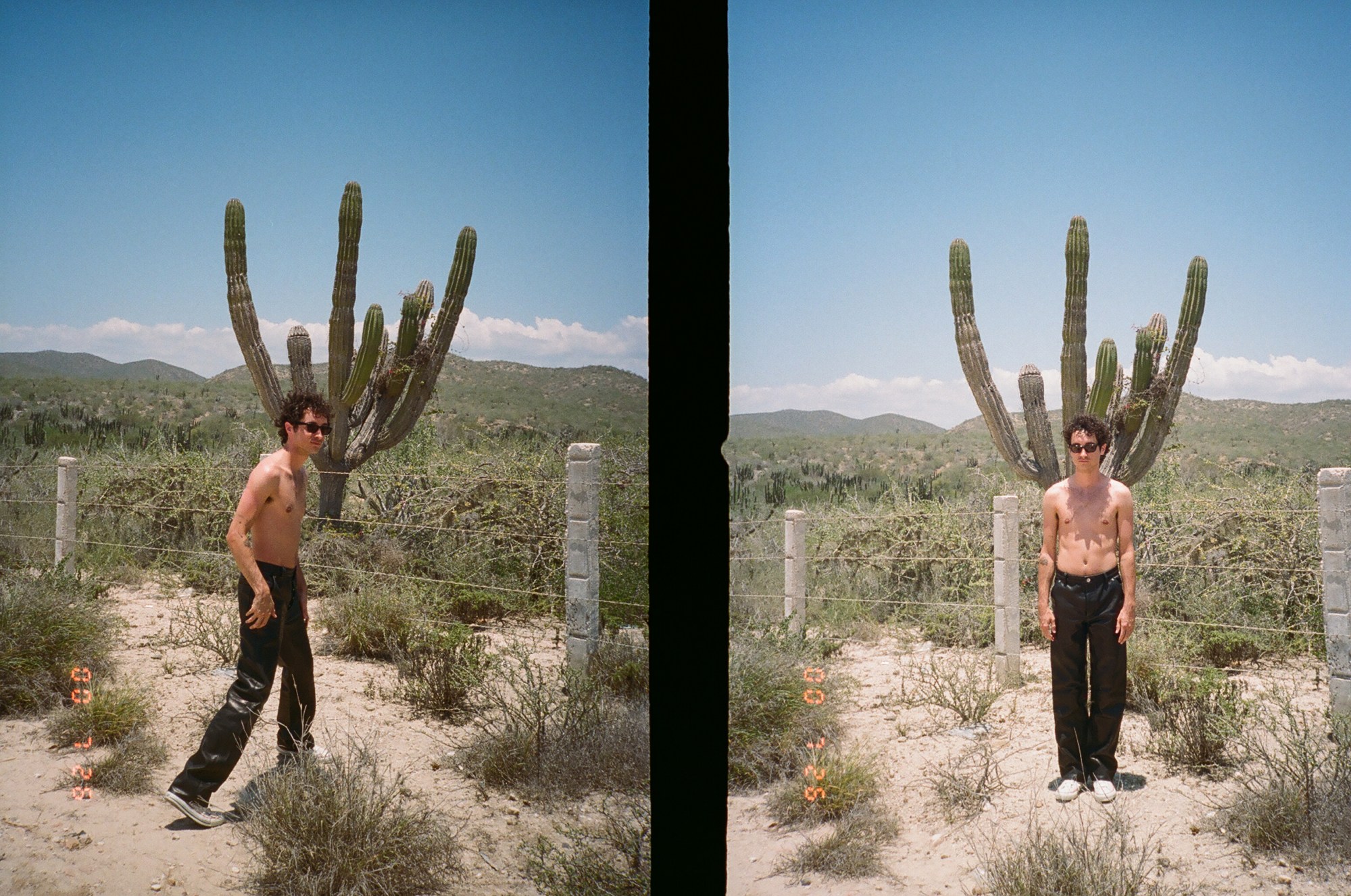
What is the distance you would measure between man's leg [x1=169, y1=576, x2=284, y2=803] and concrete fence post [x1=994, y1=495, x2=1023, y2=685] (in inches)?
84.7

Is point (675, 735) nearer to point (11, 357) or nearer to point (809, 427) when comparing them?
point (11, 357)

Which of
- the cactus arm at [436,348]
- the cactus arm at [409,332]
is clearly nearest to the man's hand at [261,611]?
the cactus arm at [436,348]

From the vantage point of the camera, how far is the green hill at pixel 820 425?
2.98 m

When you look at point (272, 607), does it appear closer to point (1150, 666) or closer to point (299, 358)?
point (299, 358)

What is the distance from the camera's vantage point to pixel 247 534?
185 centimetres

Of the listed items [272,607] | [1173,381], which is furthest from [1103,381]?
[272,607]

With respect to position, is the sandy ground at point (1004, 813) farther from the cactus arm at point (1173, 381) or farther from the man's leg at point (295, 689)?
the man's leg at point (295, 689)

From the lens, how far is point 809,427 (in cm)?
363

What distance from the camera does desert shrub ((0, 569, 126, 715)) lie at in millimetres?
1729

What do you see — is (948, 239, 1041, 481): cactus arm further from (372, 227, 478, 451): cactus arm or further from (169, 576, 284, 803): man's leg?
(169, 576, 284, 803): man's leg

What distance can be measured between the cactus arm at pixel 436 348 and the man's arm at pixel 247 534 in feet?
1.28

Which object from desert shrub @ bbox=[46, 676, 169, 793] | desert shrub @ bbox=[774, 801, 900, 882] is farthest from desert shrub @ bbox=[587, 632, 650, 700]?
desert shrub @ bbox=[46, 676, 169, 793]

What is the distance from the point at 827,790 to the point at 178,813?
65.5 inches

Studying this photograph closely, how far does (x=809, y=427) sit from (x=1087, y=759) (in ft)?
5.50
